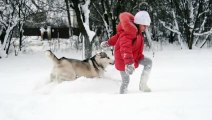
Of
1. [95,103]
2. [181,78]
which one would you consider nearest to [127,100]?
[95,103]

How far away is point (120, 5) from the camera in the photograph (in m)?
14.9

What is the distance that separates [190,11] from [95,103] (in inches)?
559

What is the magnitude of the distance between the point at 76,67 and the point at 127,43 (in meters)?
2.25

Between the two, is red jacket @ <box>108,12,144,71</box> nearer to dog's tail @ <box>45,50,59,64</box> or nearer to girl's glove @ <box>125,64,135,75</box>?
Result: girl's glove @ <box>125,64,135,75</box>

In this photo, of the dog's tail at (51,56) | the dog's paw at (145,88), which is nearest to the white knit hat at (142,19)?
the dog's paw at (145,88)

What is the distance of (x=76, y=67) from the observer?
23.0ft

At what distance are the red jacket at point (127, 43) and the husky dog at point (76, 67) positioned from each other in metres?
1.68

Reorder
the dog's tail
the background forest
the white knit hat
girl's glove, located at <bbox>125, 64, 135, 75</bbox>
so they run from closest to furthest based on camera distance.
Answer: girl's glove, located at <bbox>125, 64, 135, 75</bbox> → the white knit hat → the dog's tail → the background forest

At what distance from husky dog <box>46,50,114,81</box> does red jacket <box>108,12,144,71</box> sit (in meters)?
1.68

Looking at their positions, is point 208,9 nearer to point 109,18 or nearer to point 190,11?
point 190,11

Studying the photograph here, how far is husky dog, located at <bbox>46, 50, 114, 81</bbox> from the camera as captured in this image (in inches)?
267

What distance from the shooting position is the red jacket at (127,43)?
4992 millimetres

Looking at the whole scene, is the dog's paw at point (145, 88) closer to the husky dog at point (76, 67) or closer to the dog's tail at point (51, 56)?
the husky dog at point (76, 67)

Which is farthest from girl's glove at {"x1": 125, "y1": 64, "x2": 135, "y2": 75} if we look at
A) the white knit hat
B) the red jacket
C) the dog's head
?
the dog's head
